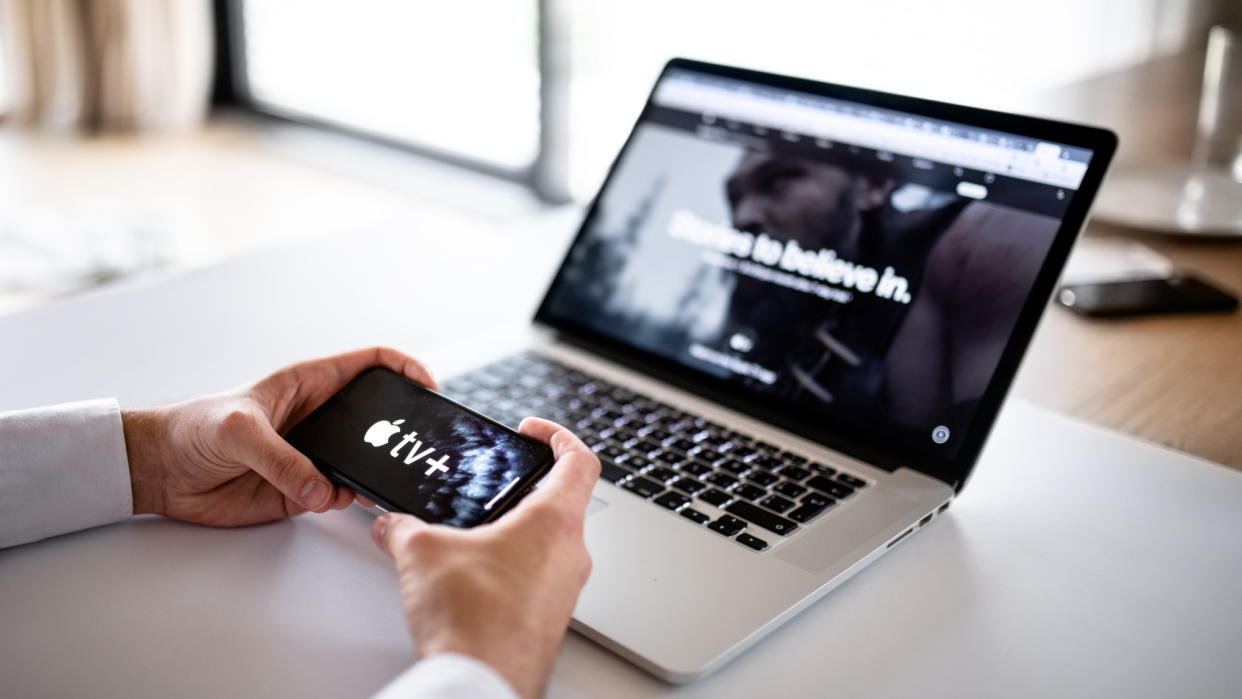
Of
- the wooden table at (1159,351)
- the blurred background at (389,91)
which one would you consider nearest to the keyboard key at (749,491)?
the wooden table at (1159,351)

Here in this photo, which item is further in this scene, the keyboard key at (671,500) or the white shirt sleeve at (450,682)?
the keyboard key at (671,500)

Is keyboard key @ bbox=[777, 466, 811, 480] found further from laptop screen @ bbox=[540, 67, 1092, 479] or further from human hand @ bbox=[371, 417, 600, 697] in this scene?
human hand @ bbox=[371, 417, 600, 697]

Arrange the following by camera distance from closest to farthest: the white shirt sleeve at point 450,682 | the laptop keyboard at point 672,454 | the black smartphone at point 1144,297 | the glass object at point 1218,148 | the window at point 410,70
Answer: the white shirt sleeve at point 450,682 → the laptop keyboard at point 672,454 → the black smartphone at point 1144,297 → the glass object at point 1218,148 → the window at point 410,70

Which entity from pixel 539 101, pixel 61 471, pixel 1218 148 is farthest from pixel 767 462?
pixel 539 101

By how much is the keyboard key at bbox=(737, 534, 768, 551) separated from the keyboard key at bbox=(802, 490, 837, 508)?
0.06 m

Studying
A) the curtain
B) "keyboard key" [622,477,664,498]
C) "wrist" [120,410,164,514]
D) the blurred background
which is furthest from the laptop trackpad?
the curtain

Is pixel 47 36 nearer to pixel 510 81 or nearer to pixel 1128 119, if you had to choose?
pixel 510 81

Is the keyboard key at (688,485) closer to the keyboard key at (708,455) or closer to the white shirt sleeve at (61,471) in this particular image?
the keyboard key at (708,455)

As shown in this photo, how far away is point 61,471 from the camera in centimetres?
70

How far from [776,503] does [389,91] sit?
2857mm

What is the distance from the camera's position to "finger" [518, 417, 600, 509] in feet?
2.01

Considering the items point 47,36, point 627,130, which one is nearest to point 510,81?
point 47,36

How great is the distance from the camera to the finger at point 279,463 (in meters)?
0.68

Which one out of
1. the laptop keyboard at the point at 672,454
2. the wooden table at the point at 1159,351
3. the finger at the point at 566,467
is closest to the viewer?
the finger at the point at 566,467
